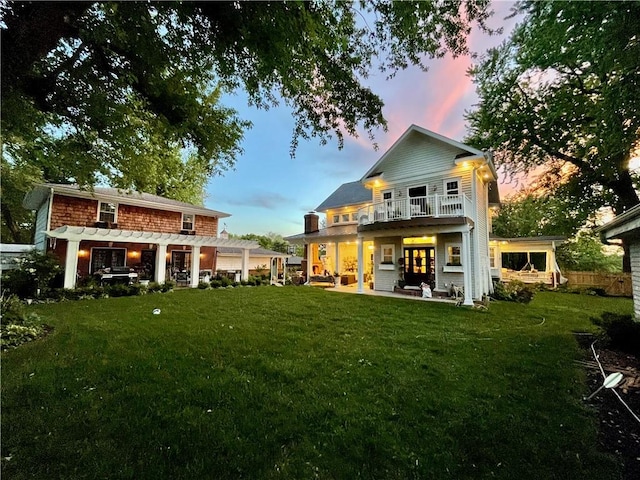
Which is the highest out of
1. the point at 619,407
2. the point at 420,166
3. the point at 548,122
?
the point at 548,122

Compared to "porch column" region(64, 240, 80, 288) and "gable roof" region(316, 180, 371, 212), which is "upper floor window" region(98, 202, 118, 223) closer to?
"porch column" region(64, 240, 80, 288)

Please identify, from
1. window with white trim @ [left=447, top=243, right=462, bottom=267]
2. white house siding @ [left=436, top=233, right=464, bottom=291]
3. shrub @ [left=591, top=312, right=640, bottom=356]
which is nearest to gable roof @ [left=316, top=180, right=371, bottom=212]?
white house siding @ [left=436, top=233, right=464, bottom=291]

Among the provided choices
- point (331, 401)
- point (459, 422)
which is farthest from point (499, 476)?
point (331, 401)

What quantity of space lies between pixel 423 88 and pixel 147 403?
10761 mm

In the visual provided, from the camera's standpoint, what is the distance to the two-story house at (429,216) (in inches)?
455

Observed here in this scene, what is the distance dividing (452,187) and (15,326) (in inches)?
580

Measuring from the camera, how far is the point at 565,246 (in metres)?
23.0

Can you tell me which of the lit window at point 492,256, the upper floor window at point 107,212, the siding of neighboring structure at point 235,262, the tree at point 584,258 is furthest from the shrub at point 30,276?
the tree at point 584,258

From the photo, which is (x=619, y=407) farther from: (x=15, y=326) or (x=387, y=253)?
(x=387, y=253)

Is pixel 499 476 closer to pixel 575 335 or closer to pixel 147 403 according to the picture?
pixel 147 403

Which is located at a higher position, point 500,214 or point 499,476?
point 500,214

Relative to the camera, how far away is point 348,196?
19969 mm

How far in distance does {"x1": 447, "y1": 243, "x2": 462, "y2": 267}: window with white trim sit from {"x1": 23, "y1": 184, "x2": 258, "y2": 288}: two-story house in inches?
456

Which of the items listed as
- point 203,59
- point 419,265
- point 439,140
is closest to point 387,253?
point 419,265
